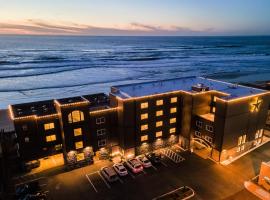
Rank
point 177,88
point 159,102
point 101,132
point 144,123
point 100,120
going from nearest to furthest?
point 100,120
point 101,132
point 144,123
point 159,102
point 177,88

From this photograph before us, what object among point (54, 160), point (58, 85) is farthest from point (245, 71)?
point (54, 160)

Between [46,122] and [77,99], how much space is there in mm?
6946

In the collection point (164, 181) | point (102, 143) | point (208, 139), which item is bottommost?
point (164, 181)

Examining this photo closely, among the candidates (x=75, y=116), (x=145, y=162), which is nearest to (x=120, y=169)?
(x=145, y=162)

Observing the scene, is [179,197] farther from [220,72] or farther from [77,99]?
[220,72]

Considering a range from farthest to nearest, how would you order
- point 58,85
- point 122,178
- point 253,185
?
1. point 58,85
2. point 122,178
3. point 253,185

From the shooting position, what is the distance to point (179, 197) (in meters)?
33.9

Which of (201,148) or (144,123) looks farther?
(201,148)

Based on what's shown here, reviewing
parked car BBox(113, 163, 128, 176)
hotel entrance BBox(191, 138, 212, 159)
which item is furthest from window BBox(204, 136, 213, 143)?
parked car BBox(113, 163, 128, 176)

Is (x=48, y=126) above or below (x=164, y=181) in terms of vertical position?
above

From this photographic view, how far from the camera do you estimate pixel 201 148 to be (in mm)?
48500

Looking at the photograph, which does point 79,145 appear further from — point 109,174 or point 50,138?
point 109,174

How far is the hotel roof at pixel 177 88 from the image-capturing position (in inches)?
1715

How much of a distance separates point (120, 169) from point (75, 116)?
1285cm
